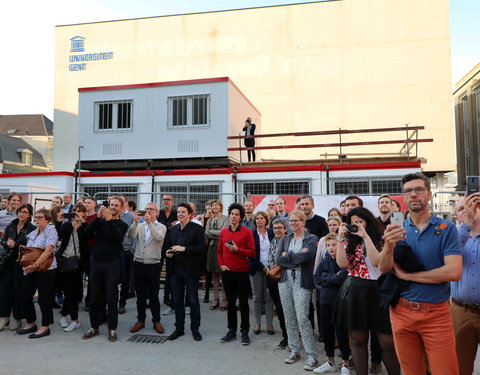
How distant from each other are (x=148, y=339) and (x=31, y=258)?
2.19 meters

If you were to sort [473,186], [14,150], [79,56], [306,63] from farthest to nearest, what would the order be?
[14,150], [79,56], [306,63], [473,186]

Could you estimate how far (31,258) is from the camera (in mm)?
5961

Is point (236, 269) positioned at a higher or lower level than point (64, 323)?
higher

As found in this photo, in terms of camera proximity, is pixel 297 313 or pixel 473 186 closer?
pixel 473 186

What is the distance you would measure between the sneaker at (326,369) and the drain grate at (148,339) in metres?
2.31

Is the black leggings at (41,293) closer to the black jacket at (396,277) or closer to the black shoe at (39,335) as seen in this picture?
the black shoe at (39,335)

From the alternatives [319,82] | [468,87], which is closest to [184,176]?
[319,82]

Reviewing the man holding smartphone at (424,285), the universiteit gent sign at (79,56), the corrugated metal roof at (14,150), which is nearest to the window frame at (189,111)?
the man holding smartphone at (424,285)

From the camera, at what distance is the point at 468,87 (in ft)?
81.8

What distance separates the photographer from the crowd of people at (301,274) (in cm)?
280

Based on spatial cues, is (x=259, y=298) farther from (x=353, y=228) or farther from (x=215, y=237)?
(x=353, y=228)

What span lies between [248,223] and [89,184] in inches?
349

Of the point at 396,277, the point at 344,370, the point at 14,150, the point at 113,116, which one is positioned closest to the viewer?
the point at 396,277

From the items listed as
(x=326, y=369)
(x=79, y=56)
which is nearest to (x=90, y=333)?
(x=326, y=369)
